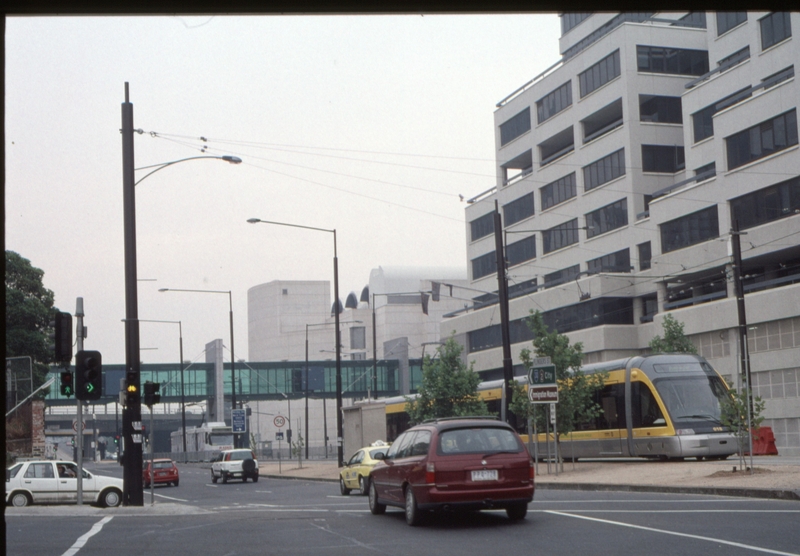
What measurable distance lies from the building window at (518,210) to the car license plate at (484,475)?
5721cm

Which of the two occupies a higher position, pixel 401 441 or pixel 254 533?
pixel 401 441

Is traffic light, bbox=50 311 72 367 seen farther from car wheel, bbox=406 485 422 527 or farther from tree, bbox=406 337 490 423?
tree, bbox=406 337 490 423

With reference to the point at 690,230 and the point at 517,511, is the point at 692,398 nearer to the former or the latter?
the point at 517,511

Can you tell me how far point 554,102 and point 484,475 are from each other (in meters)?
56.5

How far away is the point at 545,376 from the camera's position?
26.8m

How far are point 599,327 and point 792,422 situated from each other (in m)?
15.4

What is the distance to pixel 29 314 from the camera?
2202 inches

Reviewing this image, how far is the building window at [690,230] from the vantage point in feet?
167

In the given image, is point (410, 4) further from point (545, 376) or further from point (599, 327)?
point (599, 327)

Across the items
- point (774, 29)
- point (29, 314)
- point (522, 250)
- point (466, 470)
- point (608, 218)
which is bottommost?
point (466, 470)

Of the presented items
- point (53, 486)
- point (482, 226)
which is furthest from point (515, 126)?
point (53, 486)

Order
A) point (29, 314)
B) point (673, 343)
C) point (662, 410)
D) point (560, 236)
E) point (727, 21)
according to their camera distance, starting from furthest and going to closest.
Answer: point (560, 236)
point (29, 314)
point (727, 21)
point (673, 343)
point (662, 410)

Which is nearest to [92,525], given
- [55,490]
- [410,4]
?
[55,490]

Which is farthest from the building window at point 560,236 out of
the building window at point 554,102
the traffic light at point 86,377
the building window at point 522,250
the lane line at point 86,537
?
the lane line at point 86,537
